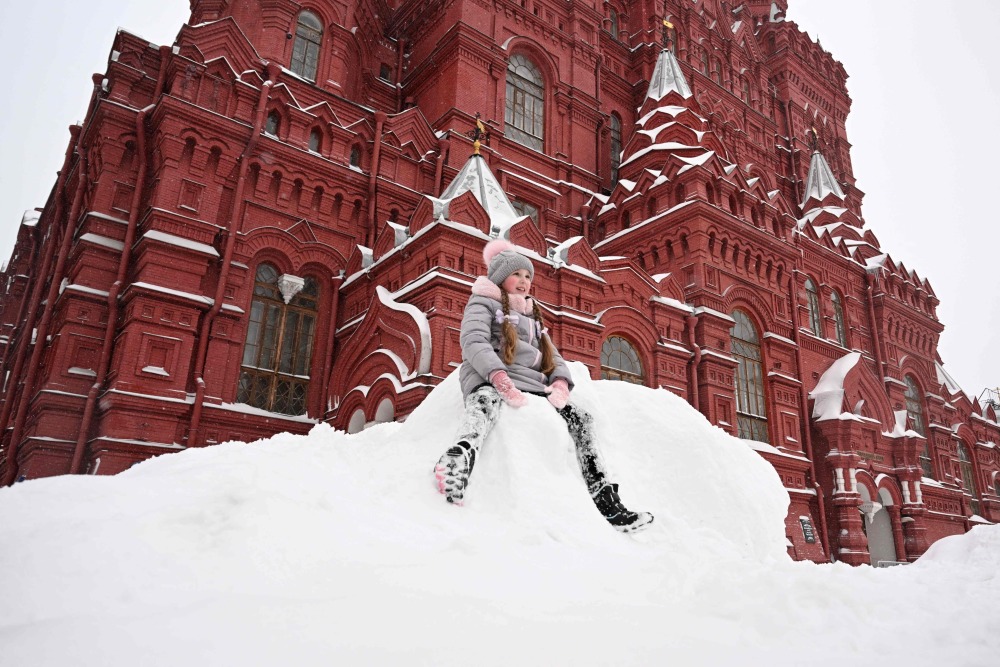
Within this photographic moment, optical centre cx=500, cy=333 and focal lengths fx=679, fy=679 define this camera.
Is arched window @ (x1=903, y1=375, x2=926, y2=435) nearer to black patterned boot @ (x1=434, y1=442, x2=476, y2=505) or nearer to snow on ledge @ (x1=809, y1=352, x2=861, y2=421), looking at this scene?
snow on ledge @ (x1=809, y1=352, x2=861, y2=421)

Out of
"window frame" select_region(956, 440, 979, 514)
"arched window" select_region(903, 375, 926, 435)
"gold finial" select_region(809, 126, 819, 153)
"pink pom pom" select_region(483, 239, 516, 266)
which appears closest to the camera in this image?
"pink pom pom" select_region(483, 239, 516, 266)

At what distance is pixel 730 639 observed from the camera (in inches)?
83.8

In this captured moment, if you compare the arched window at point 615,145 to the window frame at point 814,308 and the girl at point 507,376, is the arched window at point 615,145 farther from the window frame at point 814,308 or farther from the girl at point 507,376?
the girl at point 507,376

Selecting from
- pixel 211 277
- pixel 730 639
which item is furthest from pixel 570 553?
pixel 211 277

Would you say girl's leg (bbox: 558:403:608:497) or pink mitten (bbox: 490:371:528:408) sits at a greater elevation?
pink mitten (bbox: 490:371:528:408)

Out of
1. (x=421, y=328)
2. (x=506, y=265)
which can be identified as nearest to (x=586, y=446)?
(x=506, y=265)

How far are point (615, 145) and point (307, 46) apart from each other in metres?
8.49

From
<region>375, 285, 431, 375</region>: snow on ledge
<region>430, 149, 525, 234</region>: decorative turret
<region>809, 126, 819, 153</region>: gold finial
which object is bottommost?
<region>375, 285, 431, 375</region>: snow on ledge

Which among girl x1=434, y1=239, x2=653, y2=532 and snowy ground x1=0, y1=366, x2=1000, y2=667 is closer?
snowy ground x1=0, y1=366, x2=1000, y2=667

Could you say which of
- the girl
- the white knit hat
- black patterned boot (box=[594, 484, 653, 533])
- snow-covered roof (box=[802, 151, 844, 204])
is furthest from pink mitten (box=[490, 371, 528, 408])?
snow-covered roof (box=[802, 151, 844, 204])

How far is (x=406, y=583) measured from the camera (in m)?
2.29

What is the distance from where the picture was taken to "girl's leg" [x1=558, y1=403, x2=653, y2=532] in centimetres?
367

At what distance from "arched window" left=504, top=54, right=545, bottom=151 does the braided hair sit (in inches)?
461

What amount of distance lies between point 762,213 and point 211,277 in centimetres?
1178
